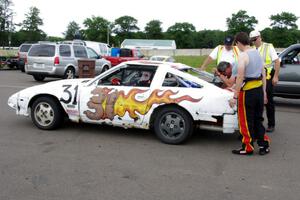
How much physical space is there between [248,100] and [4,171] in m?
3.38

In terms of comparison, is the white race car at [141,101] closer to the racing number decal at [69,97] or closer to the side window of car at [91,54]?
the racing number decal at [69,97]

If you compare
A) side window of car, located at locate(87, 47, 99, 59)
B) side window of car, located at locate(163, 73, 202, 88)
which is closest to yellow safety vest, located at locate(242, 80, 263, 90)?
side window of car, located at locate(163, 73, 202, 88)

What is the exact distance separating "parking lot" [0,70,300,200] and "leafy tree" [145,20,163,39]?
136 m

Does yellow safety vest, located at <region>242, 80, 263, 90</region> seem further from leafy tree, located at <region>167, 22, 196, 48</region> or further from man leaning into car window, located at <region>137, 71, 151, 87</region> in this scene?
leafy tree, located at <region>167, 22, 196, 48</region>

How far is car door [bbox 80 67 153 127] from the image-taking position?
21.1ft

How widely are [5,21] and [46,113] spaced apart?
62093 mm

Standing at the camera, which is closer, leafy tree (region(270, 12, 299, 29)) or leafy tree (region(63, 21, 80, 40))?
leafy tree (region(270, 12, 299, 29))

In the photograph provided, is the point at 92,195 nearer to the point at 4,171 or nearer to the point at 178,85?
the point at 4,171

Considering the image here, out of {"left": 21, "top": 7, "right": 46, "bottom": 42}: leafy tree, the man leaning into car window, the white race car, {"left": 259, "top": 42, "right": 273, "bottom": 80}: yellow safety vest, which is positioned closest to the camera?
the white race car

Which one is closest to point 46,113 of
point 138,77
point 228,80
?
point 138,77

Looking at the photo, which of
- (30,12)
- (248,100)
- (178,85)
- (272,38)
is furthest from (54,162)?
(272,38)

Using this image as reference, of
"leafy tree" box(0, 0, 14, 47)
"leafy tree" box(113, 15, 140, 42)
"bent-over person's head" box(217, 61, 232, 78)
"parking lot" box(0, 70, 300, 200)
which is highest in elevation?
"leafy tree" box(113, 15, 140, 42)

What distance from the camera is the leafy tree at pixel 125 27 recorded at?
14088 cm

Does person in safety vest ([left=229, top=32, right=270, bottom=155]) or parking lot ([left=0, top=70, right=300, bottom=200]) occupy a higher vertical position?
person in safety vest ([left=229, top=32, right=270, bottom=155])
